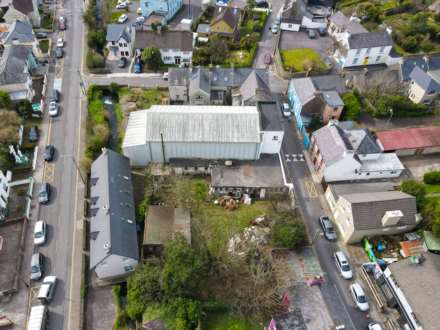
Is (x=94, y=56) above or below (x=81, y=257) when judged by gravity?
above

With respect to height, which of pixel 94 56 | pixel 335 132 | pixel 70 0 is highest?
pixel 70 0

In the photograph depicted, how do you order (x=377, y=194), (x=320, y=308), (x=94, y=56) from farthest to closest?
(x=94, y=56) < (x=377, y=194) < (x=320, y=308)

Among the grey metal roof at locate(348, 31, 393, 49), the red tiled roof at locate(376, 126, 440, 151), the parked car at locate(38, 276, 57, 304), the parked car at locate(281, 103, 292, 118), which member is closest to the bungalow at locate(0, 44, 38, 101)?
the parked car at locate(38, 276, 57, 304)

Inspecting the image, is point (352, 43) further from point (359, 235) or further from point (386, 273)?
point (386, 273)

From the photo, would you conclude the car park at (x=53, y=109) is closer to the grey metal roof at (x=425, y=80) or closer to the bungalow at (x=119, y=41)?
the bungalow at (x=119, y=41)

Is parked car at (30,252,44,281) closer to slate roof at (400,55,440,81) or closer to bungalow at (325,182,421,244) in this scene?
bungalow at (325,182,421,244)

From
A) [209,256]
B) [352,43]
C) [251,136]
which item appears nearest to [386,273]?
[209,256]

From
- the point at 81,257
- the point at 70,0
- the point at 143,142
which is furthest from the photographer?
the point at 70,0
